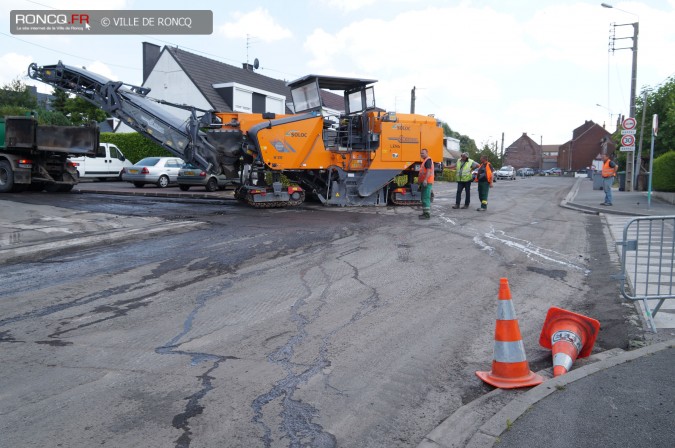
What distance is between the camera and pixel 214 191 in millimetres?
21109

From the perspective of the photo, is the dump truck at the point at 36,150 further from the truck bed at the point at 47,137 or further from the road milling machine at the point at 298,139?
the road milling machine at the point at 298,139

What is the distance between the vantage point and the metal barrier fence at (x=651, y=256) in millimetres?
5664

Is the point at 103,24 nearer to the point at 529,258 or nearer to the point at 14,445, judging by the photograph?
the point at 529,258

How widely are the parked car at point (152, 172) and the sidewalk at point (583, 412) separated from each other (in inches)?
830

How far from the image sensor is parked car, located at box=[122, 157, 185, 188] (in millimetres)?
22875

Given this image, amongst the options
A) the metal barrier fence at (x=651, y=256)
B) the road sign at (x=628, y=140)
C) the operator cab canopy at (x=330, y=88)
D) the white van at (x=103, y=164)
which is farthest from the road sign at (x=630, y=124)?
the white van at (x=103, y=164)

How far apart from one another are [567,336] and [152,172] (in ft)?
68.9

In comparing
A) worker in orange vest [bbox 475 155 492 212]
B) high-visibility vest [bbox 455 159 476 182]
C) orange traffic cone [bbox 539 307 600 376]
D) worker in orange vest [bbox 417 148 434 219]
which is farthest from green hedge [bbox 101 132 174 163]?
orange traffic cone [bbox 539 307 600 376]

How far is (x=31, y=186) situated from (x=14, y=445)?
17.2m

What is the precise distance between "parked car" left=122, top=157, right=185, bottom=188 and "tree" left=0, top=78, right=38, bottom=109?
44275 mm

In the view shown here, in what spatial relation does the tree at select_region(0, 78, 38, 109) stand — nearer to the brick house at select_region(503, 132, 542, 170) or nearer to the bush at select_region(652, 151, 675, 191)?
the bush at select_region(652, 151, 675, 191)

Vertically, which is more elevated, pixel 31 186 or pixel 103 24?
pixel 103 24

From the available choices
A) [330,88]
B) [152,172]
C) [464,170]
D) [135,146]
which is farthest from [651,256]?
[135,146]

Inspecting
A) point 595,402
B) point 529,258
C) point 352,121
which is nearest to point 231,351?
point 595,402
